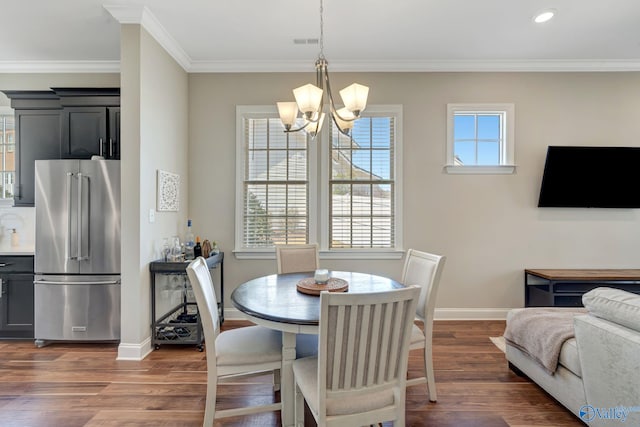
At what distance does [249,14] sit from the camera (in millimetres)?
2898

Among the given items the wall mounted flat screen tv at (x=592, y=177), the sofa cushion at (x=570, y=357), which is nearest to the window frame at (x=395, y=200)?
the wall mounted flat screen tv at (x=592, y=177)

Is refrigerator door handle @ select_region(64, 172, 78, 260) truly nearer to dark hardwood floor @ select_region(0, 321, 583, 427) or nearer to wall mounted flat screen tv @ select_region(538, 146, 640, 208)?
dark hardwood floor @ select_region(0, 321, 583, 427)

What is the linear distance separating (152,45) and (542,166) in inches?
168

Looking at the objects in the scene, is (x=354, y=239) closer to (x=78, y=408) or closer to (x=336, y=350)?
(x=336, y=350)

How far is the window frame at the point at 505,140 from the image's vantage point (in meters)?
3.81

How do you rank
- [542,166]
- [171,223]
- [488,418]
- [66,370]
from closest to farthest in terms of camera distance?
[488,418]
[66,370]
[171,223]
[542,166]

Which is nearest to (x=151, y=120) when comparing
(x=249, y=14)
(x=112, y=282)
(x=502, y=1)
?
(x=249, y=14)

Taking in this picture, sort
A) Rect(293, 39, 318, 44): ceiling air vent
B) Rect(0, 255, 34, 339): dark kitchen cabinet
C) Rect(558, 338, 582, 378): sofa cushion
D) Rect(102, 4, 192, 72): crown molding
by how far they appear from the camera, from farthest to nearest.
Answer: Rect(293, 39, 318, 44): ceiling air vent < Rect(0, 255, 34, 339): dark kitchen cabinet < Rect(102, 4, 192, 72): crown molding < Rect(558, 338, 582, 378): sofa cushion

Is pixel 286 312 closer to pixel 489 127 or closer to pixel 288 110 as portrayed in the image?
pixel 288 110

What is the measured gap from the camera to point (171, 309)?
3.44m

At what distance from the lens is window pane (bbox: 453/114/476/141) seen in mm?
3902

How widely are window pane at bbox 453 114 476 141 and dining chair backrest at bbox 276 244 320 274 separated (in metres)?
2.21

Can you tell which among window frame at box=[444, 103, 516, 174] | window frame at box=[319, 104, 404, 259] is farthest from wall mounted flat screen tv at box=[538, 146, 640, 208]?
window frame at box=[319, 104, 404, 259]

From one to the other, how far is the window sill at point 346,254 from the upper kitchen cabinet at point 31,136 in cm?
228
